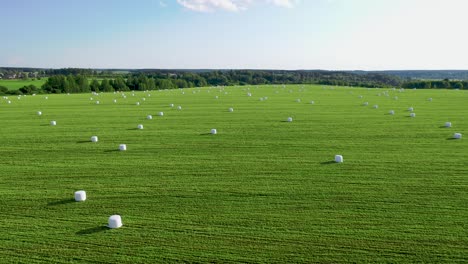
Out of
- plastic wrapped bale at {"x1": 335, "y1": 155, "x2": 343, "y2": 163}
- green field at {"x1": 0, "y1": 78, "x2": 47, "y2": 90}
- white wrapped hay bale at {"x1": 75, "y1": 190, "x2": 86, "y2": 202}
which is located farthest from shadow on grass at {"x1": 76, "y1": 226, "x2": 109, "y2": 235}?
green field at {"x1": 0, "y1": 78, "x2": 47, "y2": 90}

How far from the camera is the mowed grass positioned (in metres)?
5.38

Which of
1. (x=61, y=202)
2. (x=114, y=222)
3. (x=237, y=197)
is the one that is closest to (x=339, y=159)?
(x=237, y=197)

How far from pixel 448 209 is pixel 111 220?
5.83 metres

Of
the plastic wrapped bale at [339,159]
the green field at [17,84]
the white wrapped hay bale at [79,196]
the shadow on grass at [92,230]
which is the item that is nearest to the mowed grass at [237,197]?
the shadow on grass at [92,230]

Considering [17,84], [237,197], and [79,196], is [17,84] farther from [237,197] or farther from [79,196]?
[237,197]

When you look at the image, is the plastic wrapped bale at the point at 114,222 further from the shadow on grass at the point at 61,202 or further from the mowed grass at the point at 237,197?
the shadow on grass at the point at 61,202

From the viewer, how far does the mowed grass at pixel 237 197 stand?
538cm

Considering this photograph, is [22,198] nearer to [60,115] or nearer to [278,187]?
[278,187]

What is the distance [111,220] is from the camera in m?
6.05

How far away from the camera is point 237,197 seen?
7.37m

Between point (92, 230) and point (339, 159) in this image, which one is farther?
point (339, 159)

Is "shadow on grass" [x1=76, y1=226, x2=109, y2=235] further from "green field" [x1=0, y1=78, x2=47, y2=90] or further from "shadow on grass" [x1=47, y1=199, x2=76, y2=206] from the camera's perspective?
"green field" [x1=0, y1=78, x2=47, y2=90]

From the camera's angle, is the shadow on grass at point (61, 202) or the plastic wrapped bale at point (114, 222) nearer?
the plastic wrapped bale at point (114, 222)

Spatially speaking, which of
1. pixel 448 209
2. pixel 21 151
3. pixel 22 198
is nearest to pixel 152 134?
pixel 21 151
